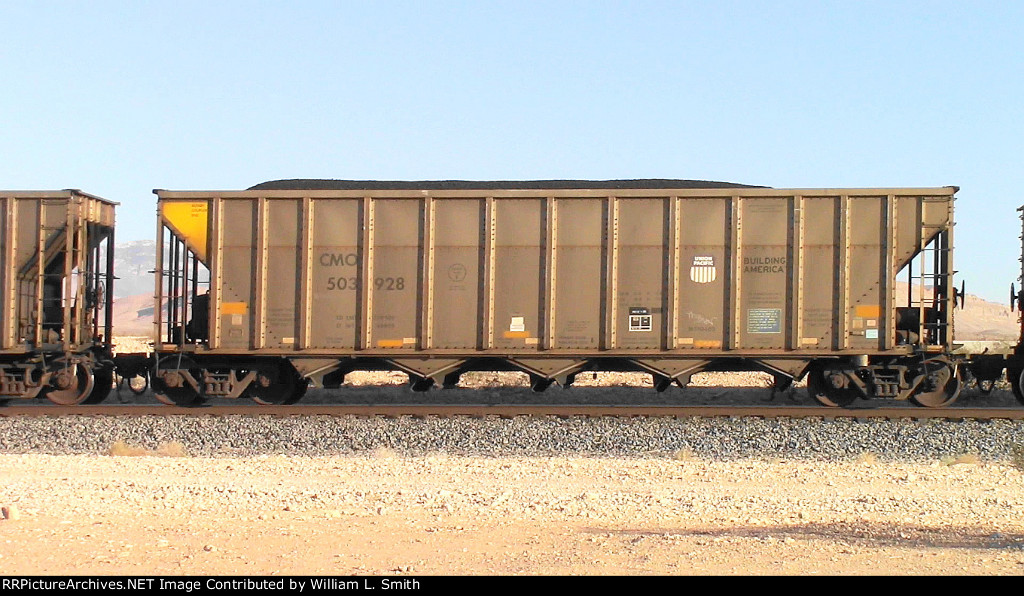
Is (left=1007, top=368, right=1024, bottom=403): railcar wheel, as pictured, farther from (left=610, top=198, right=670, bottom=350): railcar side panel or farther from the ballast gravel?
(left=610, top=198, right=670, bottom=350): railcar side panel

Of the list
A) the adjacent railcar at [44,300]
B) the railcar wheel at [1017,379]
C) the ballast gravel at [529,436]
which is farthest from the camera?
the adjacent railcar at [44,300]

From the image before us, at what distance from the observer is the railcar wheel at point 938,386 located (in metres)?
14.2

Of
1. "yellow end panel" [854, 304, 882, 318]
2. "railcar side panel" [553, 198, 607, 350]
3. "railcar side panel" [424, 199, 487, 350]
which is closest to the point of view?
"yellow end panel" [854, 304, 882, 318]

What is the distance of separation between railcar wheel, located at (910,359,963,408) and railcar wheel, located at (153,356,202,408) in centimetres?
1131

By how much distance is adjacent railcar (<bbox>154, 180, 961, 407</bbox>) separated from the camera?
1417 centimetres

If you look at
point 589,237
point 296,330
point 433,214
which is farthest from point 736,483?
point 296,330

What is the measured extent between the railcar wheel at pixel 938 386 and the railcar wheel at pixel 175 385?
37.1 ft

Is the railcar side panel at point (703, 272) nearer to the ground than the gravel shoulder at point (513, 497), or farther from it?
farther from it

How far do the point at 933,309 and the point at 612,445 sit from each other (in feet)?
20.1

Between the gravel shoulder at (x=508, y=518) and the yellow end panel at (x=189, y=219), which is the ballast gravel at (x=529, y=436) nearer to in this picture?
the gravel shoulder at (x=508, y=518)

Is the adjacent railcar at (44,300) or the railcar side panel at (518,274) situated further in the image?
the adjacent railcar at (44,300)

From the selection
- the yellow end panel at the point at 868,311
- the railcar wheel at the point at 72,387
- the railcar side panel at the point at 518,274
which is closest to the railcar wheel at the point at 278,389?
the railcar wheel at the point at 72,387

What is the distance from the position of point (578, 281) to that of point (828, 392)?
437 cm

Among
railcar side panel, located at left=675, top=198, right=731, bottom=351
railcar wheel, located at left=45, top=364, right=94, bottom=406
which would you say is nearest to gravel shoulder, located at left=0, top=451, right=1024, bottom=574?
railcar side panel, located at left=675, top=198, right=731, bottom=351
